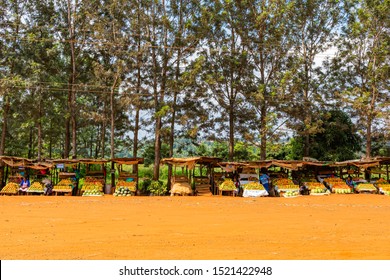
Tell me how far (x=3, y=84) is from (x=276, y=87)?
62.3ft

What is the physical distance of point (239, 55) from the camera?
27547 millimetres

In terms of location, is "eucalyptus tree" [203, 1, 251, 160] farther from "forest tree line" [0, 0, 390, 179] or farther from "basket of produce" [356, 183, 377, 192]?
"basket of produce" [356, 183, 377, 192]

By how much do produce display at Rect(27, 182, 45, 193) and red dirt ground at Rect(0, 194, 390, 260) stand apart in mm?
7742

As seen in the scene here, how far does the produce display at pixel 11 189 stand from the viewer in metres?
19.4

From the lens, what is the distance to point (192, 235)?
322 inches

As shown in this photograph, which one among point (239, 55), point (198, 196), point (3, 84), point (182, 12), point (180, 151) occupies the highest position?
point (182, 12)

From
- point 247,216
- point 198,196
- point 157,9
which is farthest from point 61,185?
point 157,9

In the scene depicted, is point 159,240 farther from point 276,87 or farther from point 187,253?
point 276,87

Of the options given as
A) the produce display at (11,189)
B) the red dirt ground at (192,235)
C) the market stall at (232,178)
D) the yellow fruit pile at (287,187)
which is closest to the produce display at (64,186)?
the produce display at (11,189)

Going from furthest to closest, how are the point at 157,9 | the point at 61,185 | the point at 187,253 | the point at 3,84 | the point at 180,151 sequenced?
the point at 180,151 < the point at 157,9 < the point at 3,84 < the point at 61,185 < the point at 187,253

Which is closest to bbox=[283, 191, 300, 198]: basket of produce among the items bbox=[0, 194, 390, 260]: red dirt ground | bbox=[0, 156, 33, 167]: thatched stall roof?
bbox=[0, 194, 390, 260]: red dirt ground

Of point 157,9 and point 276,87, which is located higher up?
point 157,9

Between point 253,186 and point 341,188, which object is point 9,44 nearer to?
point 253,186

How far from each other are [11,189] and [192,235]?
1511 cm
